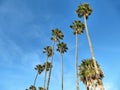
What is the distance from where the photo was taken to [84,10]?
58875 millimetres

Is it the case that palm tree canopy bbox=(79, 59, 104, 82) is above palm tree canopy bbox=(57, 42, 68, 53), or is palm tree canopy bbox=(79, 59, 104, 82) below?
below

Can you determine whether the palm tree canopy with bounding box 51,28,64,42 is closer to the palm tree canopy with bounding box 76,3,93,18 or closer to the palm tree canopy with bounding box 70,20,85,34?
the palm tree canopy with bounding box 70,20,85,34

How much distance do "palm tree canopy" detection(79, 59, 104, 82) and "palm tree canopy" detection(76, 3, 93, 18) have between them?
11.8 meters

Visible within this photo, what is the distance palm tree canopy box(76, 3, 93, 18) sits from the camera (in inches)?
2314

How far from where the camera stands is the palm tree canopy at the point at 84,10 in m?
58.8

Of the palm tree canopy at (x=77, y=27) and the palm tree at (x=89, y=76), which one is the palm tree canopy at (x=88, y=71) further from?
the palm tree canopy at (x=77, y=27)

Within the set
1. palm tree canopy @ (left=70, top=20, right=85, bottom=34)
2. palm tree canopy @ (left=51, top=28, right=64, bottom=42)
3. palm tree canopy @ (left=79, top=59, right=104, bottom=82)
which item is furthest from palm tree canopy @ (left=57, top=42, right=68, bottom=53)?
palm tree canopy @ (left=79, top=59, right=104, bottom=82)

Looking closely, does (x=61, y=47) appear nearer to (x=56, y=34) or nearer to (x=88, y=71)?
(x=56, y=34)

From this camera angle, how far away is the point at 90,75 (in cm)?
5144

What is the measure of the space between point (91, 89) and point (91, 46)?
924 centimetres

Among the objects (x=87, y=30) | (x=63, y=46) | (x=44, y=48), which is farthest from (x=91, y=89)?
(x=44, y=48)

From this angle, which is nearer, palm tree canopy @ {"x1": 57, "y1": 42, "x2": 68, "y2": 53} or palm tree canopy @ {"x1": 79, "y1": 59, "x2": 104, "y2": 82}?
palm tree canopy @ {"x1": 79, "y1": 59, "x2": 104, "y2": 82}

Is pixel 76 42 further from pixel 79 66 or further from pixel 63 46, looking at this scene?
pixel 63 46

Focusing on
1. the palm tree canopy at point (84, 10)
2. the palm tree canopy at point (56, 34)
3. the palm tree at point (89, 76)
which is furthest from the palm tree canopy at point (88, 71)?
the palm tree canopy at point (56, 34)
